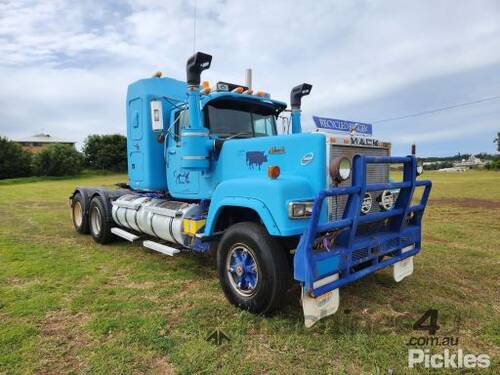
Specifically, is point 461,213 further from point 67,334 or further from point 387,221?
point 67,334

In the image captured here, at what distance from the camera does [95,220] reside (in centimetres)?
806

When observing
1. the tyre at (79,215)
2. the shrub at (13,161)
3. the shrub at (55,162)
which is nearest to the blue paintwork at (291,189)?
the tyre at (79,215)

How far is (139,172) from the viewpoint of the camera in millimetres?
6832

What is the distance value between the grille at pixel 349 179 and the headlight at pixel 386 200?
0.10m

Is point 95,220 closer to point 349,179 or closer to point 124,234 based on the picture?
point 124,234

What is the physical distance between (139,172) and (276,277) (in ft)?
13.6

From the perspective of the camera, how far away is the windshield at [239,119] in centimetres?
535

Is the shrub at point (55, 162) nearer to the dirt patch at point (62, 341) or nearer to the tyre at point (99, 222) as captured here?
the tyre at point (99, 222)

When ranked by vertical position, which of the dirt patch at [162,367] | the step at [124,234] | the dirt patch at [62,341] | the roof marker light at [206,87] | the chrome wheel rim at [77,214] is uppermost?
the roof marker light at [206,87]

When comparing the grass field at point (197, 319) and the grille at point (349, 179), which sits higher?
the grille at point (349, 179)

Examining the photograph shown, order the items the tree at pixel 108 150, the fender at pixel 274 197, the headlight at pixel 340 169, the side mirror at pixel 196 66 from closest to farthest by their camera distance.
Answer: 1. the fender at pixel 274 197
2. the headlight at pixel 340 169
3. the side mirror at pixel 196 66
4. the tree at pixel 108 150

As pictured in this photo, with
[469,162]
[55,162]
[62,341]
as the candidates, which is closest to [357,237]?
[62,341]

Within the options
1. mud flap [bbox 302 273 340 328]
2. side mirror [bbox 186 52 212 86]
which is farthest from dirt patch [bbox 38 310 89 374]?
side mirror [bbox 186 52 212 86]

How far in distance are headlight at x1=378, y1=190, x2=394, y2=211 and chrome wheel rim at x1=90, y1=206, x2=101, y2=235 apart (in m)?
5.96
